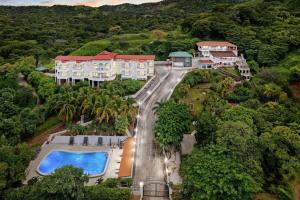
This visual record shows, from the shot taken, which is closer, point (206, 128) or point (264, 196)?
point (264, 196)

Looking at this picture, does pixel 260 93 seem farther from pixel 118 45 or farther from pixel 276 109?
pixel 118 45

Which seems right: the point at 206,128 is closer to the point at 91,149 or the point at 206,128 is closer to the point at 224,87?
the point at 91,149

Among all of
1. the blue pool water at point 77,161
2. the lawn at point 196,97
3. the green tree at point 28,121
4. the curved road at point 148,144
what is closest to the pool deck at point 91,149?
the blue pool water at point 77,161

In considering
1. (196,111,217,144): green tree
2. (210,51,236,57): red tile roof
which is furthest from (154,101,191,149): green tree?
(210,51,236,57): red tile roof

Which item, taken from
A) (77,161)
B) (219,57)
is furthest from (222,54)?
(77,161)

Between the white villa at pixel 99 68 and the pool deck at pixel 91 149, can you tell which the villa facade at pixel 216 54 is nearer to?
the white villa at pixel 99 68

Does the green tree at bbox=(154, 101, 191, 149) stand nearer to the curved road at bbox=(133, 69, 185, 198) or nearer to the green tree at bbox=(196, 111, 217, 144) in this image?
the green tree at bbox=(196, 111, 217, 144)
